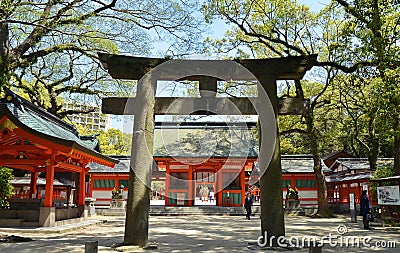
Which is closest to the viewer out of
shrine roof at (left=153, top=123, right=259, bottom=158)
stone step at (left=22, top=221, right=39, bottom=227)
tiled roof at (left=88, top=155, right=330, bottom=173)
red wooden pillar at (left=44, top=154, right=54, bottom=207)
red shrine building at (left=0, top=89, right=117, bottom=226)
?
red shrine building at (left=0, top=89, right=117, bottom=226)

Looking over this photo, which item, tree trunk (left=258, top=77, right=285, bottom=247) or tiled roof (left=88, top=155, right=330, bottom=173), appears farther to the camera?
tiled roof (left=88, top=155, right=330, bottom=173)

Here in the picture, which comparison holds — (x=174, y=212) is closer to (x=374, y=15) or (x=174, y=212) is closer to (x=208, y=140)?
(x=208, y=140)

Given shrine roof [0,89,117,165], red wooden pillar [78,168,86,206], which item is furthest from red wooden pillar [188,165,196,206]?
shrine roof [0,89,117,165]

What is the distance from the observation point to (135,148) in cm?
834

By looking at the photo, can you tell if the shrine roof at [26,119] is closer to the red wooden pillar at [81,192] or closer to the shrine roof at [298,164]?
the red wooden pillar at [81,192]

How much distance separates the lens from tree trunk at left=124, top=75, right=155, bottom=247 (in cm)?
808

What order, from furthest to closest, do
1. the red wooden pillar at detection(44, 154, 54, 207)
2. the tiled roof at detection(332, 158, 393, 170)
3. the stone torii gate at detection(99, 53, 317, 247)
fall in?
the tiled roof at detection(332, 158, 393, 170) < the red wooden pillar at detection(44, 154, 54, 207) < the stone torii gate at detection(99, 53, 317, 247)

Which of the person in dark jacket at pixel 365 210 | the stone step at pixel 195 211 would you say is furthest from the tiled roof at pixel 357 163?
the person in dark jacket at pixel 365 210

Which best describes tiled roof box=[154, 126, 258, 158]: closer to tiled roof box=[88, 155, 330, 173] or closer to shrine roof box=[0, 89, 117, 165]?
tiled roof box=[88, 155, 330, 173]

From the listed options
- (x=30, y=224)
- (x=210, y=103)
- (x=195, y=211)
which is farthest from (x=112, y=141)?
(x=210, y=103)

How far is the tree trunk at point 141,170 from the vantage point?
8078 millimetres

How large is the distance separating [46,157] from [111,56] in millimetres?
7996

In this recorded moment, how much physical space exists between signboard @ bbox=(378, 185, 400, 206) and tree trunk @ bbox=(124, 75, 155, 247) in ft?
36.4

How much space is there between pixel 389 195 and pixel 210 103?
34.1 feet
